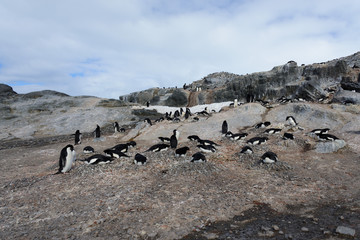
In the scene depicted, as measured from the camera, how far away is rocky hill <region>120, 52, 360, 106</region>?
22.9 meters

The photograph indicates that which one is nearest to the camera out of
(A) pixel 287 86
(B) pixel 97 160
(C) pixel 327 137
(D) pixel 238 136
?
(B) pixel 97 160

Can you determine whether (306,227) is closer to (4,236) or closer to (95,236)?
(95,236)

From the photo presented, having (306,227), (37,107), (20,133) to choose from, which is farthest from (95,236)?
(37,107)

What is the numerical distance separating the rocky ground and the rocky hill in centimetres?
1129

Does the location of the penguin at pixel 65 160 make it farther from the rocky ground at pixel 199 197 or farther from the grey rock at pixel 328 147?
the grey rock at pixel 328 147

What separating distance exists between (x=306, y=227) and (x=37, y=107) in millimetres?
33500

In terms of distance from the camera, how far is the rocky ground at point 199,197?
5320mm

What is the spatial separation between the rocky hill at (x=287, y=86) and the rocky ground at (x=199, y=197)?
11.3 metres

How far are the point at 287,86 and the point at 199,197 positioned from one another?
938 inches

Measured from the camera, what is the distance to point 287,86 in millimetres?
27234

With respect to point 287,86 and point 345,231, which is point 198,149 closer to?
point 345,231

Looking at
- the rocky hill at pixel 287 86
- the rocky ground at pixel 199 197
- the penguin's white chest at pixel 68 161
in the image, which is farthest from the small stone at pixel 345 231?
the rocky hill at pixel 287 86

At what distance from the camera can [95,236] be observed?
17.0ft

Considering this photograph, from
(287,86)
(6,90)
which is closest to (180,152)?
(287,86)
